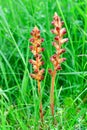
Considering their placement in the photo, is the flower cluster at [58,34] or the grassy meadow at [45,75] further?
the grassy meadow at [45,75]

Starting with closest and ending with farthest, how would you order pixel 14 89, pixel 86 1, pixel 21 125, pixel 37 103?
pixel 21 125
pixel 37 103
pixel 14 89
pixel 86 1

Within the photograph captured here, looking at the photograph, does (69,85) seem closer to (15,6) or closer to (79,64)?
(79,64)

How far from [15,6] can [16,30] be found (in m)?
0.35

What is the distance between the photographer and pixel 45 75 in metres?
2.15

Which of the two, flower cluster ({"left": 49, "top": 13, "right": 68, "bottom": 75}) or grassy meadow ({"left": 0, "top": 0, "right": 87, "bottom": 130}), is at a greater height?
flower cluster ({"left": 49, "top": 13, "right": 68, "bottom": 75})

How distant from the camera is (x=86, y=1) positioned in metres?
2.65

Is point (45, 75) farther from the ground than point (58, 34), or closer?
closer

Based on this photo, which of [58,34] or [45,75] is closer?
[58,34]

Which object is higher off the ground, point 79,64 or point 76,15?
point 76,15

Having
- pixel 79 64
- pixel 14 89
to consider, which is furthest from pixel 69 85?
pixel 14 89

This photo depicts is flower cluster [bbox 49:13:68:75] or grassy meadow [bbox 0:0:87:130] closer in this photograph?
flower cluster [bbox 49:13:68:75]

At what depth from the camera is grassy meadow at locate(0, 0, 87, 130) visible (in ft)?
6.64

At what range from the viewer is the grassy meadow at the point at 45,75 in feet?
6.64

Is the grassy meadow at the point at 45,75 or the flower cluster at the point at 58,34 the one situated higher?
the flower cluster at the point at 58,34
